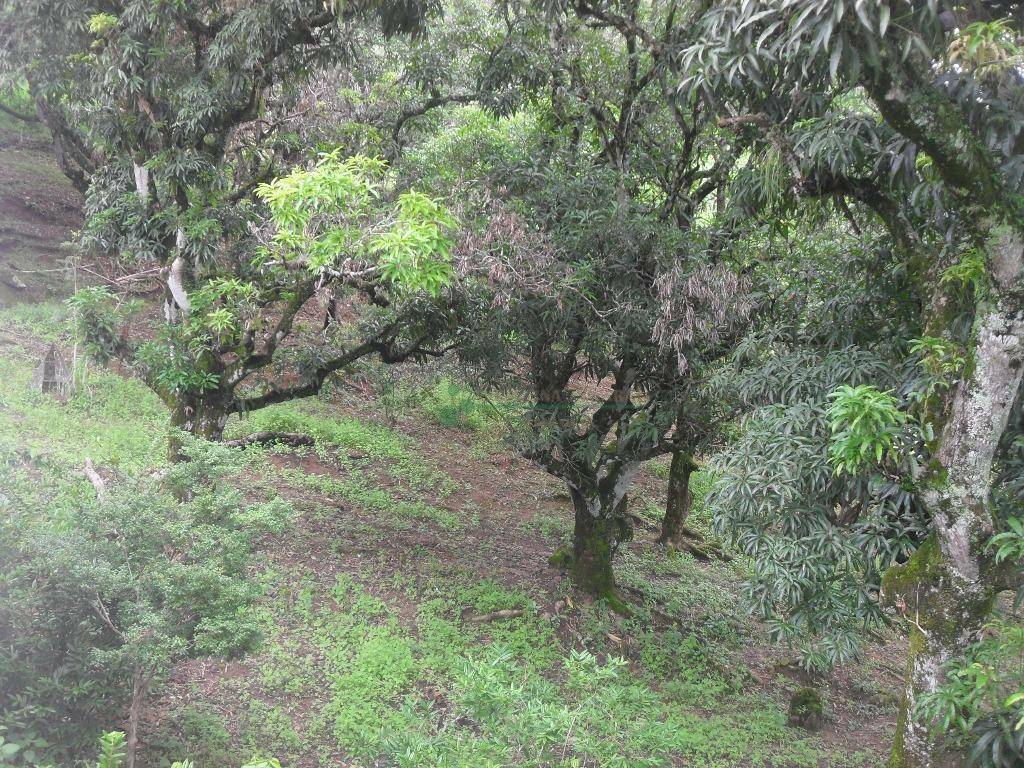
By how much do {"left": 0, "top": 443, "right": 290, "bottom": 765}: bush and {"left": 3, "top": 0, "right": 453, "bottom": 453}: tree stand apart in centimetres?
199

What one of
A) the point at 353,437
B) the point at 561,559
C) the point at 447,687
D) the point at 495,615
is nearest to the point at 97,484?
the point at 447,687

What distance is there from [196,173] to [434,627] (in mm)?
4851

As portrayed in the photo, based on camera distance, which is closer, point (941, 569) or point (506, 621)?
point (941, 569)

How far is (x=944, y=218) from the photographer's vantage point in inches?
183

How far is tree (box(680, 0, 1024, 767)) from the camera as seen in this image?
12.9 feet

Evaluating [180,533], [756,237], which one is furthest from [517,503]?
[180,533]

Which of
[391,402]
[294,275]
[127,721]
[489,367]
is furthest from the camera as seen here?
[391,402]

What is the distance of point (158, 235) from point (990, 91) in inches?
265

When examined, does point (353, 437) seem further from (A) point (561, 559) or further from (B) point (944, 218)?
(B) point (944, 218)

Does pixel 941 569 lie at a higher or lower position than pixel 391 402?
higher

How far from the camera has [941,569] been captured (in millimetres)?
4457

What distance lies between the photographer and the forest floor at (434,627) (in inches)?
161

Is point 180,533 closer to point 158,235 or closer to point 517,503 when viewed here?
point 158,235

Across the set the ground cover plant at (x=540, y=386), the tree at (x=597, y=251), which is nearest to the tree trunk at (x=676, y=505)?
the ground cover plant at (x=540, y=386)
